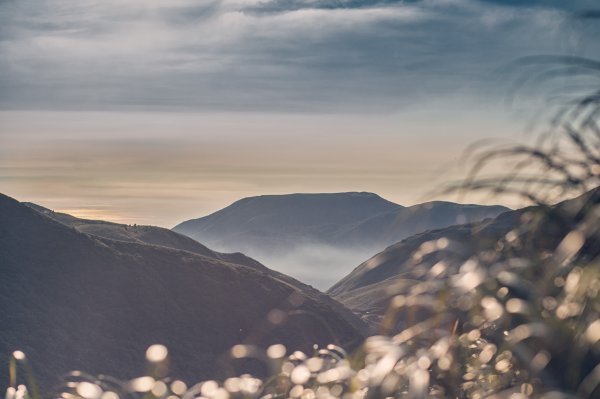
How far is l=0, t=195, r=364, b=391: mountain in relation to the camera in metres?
46.0

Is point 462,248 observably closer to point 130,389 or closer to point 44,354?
point 130,389

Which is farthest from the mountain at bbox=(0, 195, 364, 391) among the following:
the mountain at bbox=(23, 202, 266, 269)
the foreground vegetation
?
the foreground vegetation

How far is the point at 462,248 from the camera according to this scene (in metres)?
4.23

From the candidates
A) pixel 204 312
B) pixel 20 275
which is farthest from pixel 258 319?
pixel 20 275

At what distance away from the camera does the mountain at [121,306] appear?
46.0 m

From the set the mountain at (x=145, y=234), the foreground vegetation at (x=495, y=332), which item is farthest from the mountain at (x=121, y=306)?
the foreground vegetation at (x=495, y=332)

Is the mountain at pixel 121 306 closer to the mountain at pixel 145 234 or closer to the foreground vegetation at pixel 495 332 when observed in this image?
the mountain at pixel 145 234

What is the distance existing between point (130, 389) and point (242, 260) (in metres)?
96.1

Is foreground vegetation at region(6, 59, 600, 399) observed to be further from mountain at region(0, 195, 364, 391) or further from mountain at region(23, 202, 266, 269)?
mountain at region(23, 202, 266, 269)

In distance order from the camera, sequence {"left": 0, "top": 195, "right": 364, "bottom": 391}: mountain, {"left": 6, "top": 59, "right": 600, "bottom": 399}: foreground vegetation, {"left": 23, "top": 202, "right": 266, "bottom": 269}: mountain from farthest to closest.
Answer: {"left": 23, "top": 202, "right": 266, "bottom": 269}: mountain, {"left": 0, "top": 195, "right": 364, "bottom": 391}: mountain, {"left": 6, "top": 59, "right": 600, "bottom": 399}: foreground vegetation

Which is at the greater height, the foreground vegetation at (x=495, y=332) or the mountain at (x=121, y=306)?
the foreground vegetation at (x=495, y=332)

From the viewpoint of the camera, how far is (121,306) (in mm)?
53750

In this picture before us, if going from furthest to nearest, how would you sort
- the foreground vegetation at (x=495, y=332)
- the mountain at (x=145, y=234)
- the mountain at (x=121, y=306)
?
the mountain at (x=145, y=234) < the mountain at (x=121, y=306) < the foreground vegetation at (x=495, y=332)

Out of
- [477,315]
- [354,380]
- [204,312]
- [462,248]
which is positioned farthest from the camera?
[204,312]
